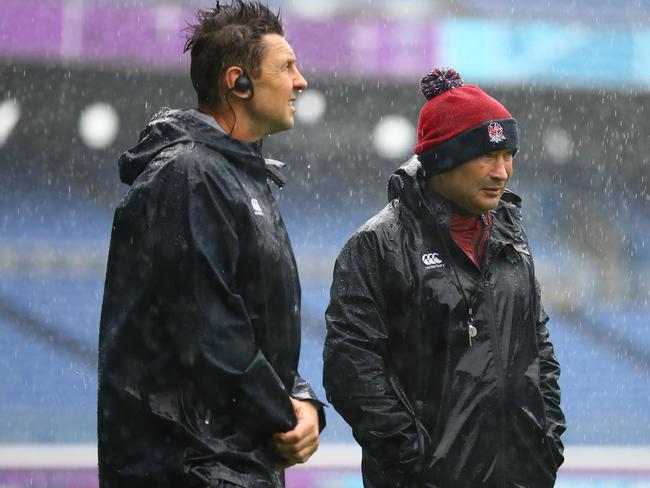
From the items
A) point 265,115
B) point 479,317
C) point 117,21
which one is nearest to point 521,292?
point 479,317

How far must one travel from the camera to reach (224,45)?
2293 millimetres

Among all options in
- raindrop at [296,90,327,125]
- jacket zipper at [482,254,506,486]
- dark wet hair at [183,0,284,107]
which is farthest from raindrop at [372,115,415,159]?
dark wet hair at [183,0,284,107]

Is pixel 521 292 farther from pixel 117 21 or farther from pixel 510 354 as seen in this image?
pixel 117 21

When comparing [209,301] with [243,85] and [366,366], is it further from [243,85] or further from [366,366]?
[366,366]

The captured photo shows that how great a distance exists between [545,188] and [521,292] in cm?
1177

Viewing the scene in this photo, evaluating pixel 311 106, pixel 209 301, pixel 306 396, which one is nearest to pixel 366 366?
pixel 306 396

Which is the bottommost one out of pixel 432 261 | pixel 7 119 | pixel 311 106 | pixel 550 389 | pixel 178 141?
pixel 7 119

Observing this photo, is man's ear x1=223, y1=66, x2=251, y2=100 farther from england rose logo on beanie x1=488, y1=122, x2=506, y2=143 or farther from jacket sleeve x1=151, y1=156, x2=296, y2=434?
england rose logo on beanie x1=488, y1=122, x2=506, y2=143

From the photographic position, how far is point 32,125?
544 inches

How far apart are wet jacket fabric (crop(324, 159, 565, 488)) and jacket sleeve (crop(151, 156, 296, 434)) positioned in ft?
2.36

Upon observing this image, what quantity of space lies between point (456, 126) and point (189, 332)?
119cm

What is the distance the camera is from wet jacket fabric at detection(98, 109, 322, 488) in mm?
2051

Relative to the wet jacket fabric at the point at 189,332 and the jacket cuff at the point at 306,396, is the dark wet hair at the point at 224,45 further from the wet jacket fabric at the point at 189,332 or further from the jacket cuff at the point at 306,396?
the jacket cuff at the point at 306,396

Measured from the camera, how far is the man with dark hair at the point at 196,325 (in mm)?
2053
